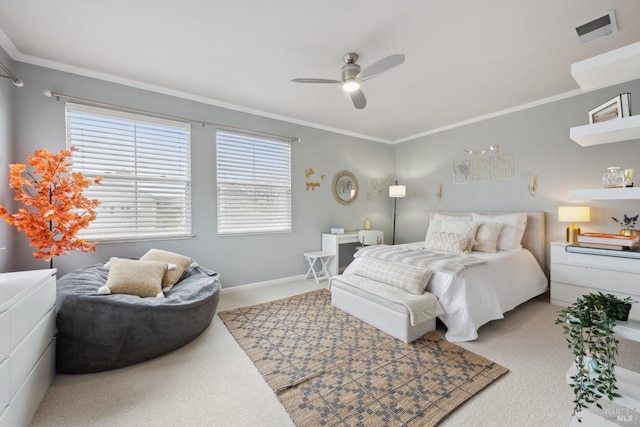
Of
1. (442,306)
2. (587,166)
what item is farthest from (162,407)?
(587,166)

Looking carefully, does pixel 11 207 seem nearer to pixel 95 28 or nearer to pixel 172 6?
pixel 95 28

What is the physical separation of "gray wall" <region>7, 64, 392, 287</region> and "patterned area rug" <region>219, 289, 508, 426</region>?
44.7 inches

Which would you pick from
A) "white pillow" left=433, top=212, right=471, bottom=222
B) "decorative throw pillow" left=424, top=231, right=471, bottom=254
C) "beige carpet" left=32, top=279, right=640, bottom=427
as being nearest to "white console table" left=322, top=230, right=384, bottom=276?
"decorative throw pillow" left=424, top=231, right=471, bottom=254

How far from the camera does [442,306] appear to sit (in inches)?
97.5

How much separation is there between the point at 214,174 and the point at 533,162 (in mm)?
4369

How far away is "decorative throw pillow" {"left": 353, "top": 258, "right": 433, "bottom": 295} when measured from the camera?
2.51 meters

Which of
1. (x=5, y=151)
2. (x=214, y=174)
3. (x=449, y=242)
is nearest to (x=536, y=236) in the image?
(x=449, y=242)

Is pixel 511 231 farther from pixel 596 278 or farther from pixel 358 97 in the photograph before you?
pixel 358 97

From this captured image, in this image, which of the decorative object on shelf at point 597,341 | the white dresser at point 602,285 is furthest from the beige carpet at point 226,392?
the decorative object on shelf at point 597,341

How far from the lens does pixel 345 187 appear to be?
15.9ft

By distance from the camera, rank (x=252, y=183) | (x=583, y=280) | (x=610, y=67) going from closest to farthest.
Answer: (x=610, y=67)
(x=583, y=280)
(x=252, y=183)

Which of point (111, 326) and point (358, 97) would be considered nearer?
point (111, 326)

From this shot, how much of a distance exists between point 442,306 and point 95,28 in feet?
12.4

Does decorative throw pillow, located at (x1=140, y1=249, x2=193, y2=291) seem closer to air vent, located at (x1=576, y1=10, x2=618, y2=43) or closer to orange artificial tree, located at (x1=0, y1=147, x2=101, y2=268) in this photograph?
orange artificial tree, located at (x1=0, y1=147, x2=101, y2=268)
